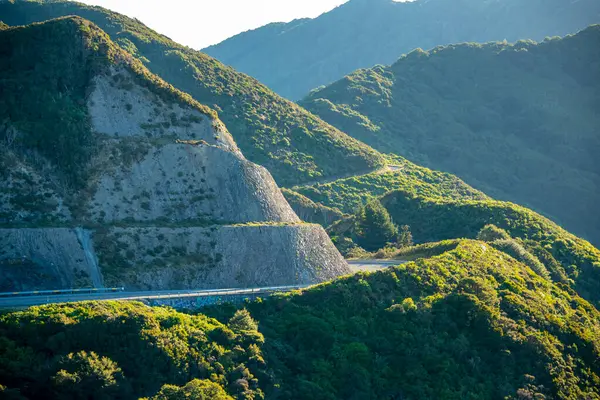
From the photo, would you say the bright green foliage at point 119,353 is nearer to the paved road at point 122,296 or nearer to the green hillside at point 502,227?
the paved road at point 122,296

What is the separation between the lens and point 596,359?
188ft

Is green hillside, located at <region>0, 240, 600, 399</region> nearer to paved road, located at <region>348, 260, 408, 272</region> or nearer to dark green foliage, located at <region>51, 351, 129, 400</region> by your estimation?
dark green foliage, located at <region>51, 351, 129, 400</region>

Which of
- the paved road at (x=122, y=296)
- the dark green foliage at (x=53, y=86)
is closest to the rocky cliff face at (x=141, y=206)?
the dark green foliage at (x=53, y=86)

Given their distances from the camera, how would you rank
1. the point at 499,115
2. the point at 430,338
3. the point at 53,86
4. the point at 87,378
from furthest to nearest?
the point at 499,115, the point at 53,86, the point at 430,338, the point at 87,378

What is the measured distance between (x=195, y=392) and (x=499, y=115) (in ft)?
432

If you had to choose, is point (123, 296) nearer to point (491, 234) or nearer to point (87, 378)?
point (87, 378)

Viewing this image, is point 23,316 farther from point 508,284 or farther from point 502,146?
point 502,146

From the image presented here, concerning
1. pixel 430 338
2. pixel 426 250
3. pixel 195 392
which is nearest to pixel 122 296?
pixel 195 392

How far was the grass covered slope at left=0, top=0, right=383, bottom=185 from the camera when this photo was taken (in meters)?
103

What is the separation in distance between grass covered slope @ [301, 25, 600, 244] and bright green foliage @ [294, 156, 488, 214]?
1415 centimetres

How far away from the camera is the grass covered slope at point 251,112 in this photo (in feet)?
337

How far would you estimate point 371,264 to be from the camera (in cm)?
6612

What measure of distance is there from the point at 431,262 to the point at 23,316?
3263 cm

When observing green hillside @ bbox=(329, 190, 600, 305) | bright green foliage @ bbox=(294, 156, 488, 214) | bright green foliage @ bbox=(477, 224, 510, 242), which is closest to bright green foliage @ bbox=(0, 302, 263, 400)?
bright green foliage @ bbox=(477, 224, 510, 242)
